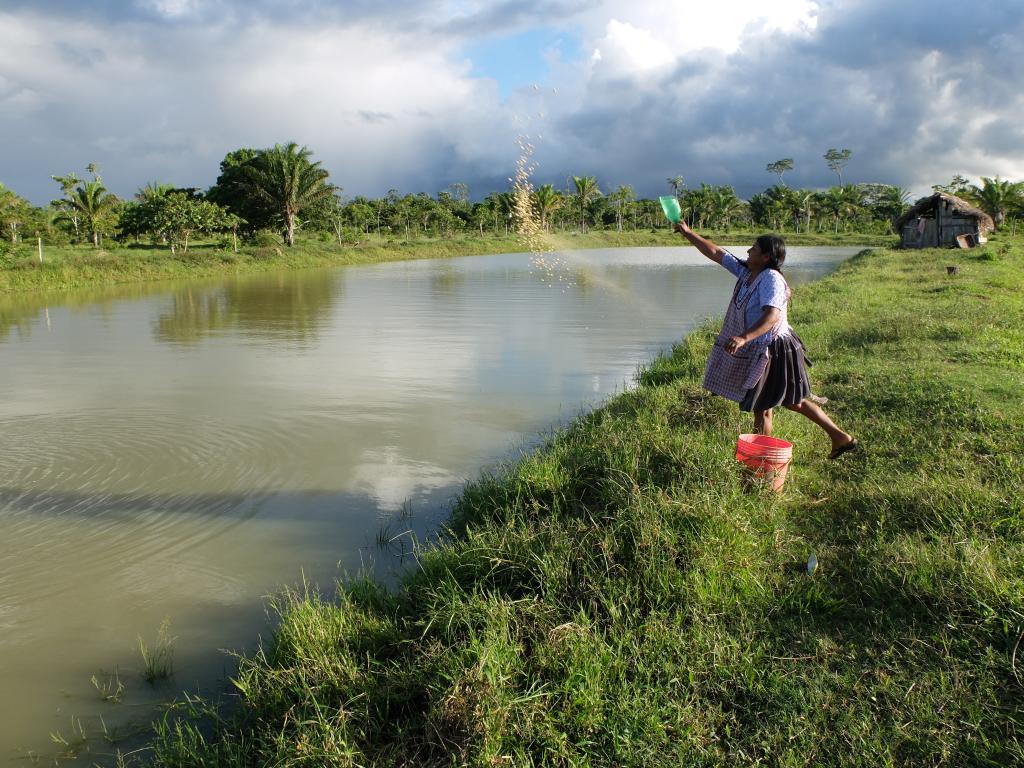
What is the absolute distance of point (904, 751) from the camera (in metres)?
2.08

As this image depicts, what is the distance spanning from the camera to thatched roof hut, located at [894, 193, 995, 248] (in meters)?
24.4

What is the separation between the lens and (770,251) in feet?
13.2

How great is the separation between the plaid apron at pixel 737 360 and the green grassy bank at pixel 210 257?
3.74 m

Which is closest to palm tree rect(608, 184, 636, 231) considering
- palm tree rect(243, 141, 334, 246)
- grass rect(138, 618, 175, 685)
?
palm tree rect(243, 141, 334, 246)

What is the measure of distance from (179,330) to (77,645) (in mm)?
11157

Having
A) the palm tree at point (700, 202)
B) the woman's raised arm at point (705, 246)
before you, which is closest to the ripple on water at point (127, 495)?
the woman's raised arm at point (705, 246)

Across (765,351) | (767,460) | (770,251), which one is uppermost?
(770,251)

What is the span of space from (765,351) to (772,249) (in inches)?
22.7

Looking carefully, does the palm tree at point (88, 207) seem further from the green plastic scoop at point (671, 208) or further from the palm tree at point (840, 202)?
the palm tree at point (840, 202)

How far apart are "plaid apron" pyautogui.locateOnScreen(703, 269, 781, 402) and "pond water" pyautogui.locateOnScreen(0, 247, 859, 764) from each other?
6.59ft

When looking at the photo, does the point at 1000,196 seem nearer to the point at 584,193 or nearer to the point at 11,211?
the point at 584,193

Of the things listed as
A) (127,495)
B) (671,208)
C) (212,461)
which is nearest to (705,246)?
(671,208)

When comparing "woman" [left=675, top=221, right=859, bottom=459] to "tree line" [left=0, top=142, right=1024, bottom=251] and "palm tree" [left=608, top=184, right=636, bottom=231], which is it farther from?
"palm tree" [left=608, top=184, right=636, bottom=231]

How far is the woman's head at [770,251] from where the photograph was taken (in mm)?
4008
